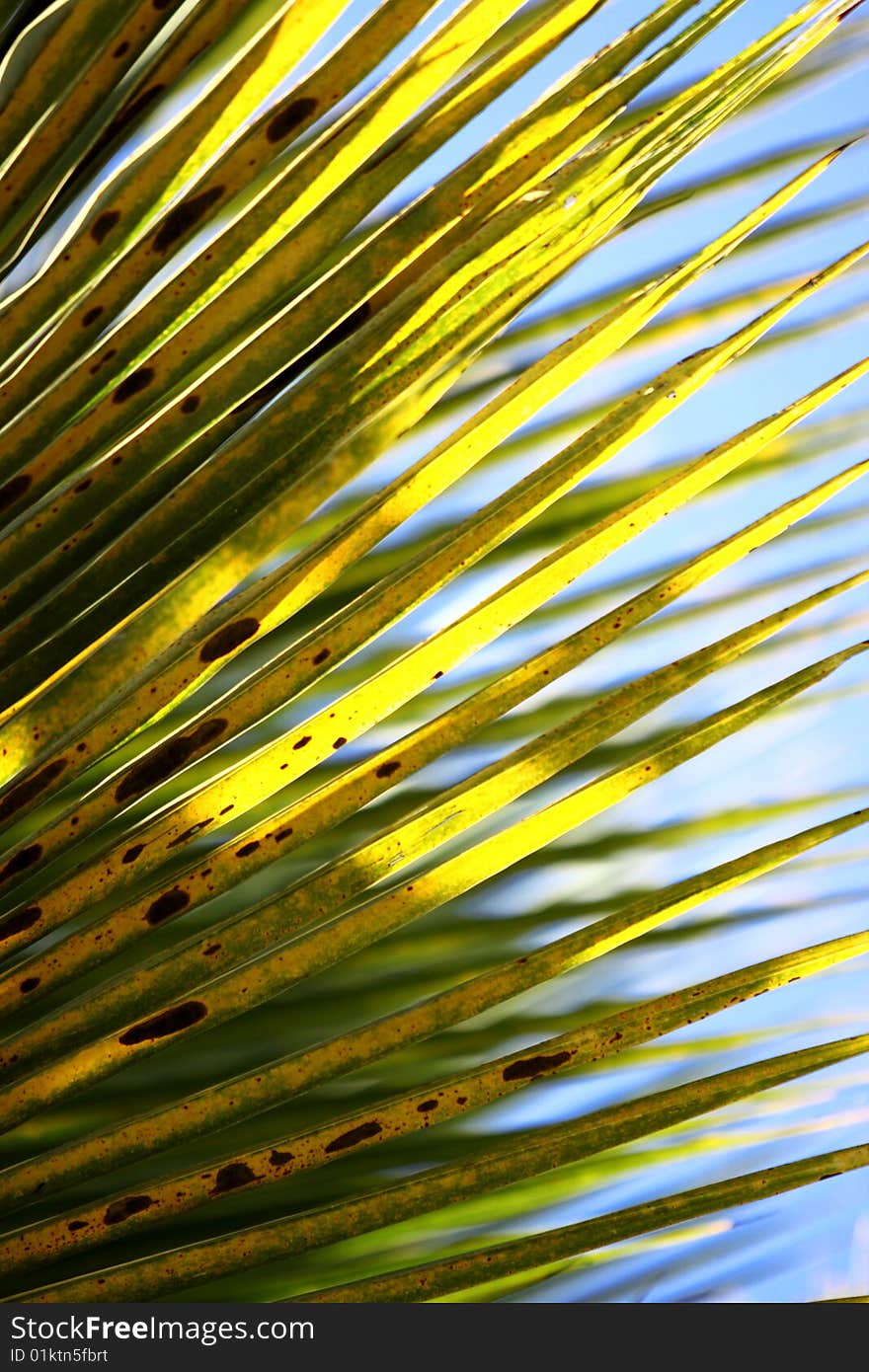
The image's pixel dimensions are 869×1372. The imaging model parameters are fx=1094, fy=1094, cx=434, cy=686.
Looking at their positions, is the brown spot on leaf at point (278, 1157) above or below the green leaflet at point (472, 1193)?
above

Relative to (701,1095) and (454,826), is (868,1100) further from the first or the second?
(454,826)

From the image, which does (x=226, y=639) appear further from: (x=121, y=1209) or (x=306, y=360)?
(x=121, y=1209)

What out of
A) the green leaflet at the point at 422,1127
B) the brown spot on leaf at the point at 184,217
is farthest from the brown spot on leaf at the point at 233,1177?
the brown spot on leaf at the point at 184,217

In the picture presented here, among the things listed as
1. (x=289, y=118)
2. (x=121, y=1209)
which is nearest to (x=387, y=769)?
(x=121, y=1209)

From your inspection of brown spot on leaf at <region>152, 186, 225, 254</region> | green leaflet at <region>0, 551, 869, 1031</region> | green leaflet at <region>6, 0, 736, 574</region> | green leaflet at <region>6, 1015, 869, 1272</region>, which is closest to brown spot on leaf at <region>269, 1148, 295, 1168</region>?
green leaflet at <region>6, 1015, 869, 1272</region>

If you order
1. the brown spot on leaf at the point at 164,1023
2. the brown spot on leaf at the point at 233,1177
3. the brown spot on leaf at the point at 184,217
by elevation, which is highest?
the brown spot on leaf at the point at 184,217

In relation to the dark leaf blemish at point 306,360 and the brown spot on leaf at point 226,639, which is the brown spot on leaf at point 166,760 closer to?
the brown spot on leaf at point 226,639

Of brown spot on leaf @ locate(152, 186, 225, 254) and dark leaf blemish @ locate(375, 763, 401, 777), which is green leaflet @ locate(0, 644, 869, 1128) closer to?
dark leaf blemish @ locate(375, 763, 401, 777)
